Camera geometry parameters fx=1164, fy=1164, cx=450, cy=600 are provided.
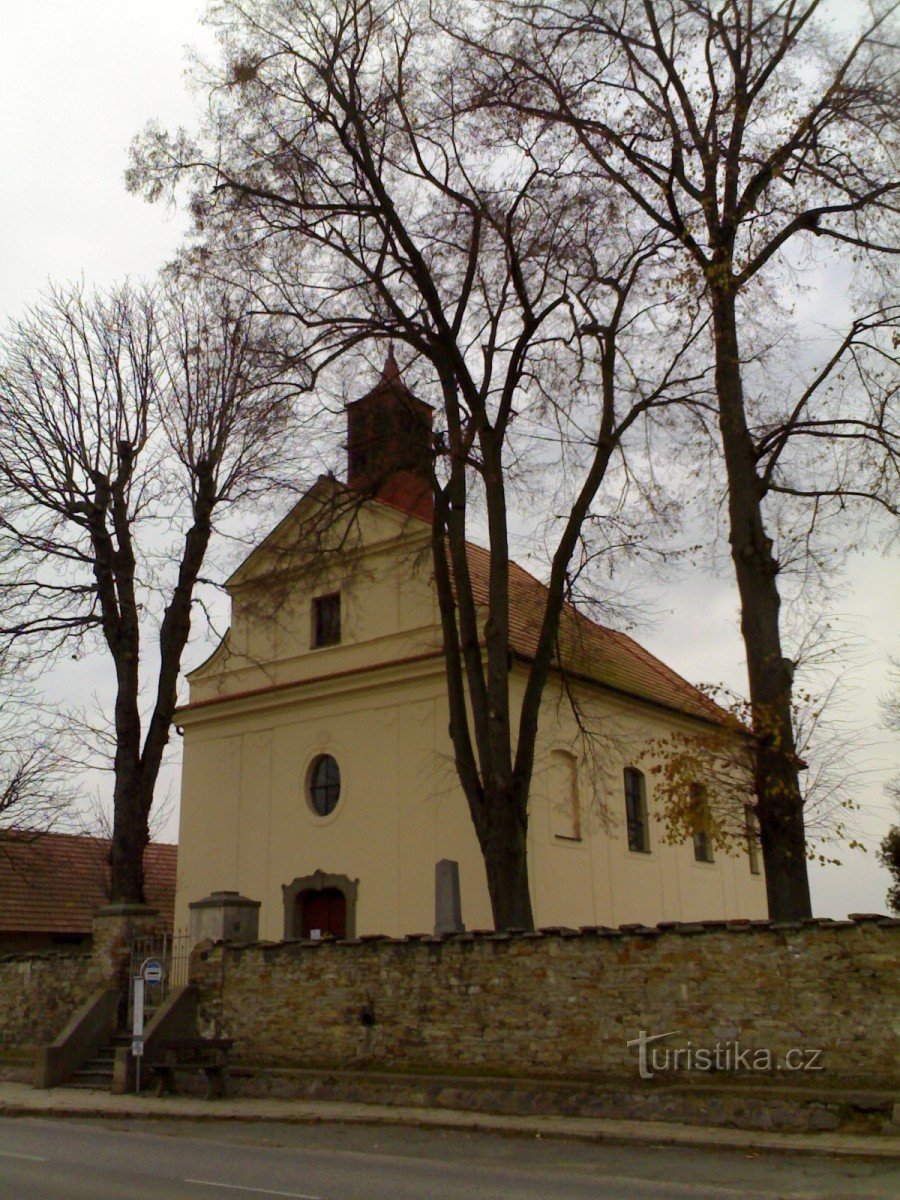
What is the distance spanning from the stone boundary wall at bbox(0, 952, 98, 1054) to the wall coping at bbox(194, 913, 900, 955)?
421cm

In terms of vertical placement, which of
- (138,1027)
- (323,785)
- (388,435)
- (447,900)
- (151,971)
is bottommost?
(138,1027)

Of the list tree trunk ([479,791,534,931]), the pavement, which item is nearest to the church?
tree trunk ([479,791,534,931])

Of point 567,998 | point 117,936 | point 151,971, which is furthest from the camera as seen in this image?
point 117,936

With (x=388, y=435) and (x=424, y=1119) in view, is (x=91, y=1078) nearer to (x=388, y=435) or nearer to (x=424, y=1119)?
(x=424, y=1119)

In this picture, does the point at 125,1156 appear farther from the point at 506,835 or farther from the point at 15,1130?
the point at 506,835

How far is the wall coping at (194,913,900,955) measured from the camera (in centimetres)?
1166

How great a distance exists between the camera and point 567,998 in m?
13.4

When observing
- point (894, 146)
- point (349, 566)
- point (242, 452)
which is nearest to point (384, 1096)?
point (349, 566)

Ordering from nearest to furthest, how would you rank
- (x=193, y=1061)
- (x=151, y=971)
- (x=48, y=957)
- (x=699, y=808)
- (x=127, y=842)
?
(x=699, y=808), (x=193, y=1061), (x=151, y=971), (x=48, y=957), (x=127, y=842)

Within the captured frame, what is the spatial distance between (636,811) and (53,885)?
1890 centimetres

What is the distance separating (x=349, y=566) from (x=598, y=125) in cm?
830

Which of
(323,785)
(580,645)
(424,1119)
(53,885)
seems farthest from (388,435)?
(53,885)

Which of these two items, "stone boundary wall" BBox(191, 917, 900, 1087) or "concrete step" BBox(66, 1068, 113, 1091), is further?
"concrete step" BBox(66, 1068, 113, 1091)

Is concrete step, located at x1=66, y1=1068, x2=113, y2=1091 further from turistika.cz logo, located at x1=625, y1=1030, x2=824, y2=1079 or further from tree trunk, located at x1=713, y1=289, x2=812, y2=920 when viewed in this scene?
tree trunk, located at x1=713, y1=289, x2=812, y2=920
